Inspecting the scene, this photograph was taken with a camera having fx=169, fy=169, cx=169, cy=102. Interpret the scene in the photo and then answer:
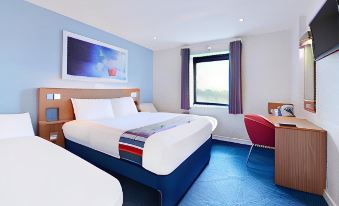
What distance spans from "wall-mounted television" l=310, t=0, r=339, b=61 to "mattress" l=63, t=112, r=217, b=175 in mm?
1448

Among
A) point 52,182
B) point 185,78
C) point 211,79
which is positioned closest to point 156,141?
point 52,182

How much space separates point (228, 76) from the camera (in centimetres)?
393

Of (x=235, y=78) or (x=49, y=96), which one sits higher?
(x=235, y=78)

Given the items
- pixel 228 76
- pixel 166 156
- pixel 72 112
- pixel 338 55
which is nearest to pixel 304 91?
pixel 338 55

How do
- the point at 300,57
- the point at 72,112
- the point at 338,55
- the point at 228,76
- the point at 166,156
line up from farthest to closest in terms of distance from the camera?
the point at 228,76 → the point at 72,112 → the point at 300,57 → the point at 338,55 → the point at 166,156

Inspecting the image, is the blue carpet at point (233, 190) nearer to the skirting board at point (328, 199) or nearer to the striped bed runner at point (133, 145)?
the skirting board at point (328, 199)

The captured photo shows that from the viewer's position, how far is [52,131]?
8.23ft

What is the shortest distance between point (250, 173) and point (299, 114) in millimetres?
1303

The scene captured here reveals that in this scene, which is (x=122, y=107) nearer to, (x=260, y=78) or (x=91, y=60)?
(x=91, y=60)

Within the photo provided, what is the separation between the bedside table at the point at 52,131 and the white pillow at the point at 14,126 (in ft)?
1.12

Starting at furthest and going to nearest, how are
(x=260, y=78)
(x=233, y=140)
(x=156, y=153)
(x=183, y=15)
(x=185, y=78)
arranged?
(x=185, y=78), (x=233, y=140), (x=260, y=78), (x=183, y=15), (x=156, y=153)

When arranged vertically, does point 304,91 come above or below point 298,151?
above

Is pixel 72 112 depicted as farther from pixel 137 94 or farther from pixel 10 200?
Answer: pixel 10 200

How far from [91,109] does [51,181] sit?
2.02 meters
